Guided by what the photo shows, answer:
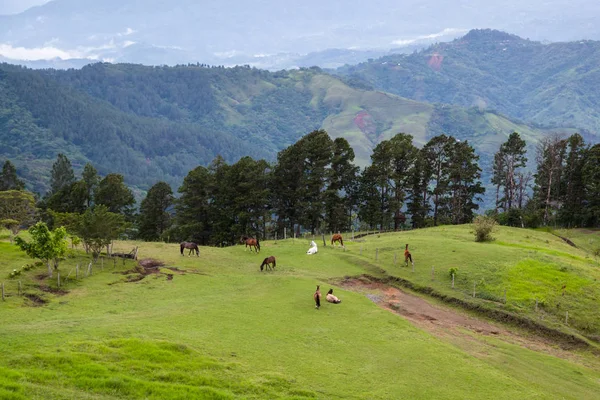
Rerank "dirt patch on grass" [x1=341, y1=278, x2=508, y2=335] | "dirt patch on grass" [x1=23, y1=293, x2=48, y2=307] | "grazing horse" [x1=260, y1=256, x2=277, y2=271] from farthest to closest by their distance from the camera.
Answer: "grazing horse" [x1=260, y1=256, x2=277, y2=271] → "dirt patch on grass" [x1=341, y1=278, x2=508, y2=335] → "dirt patch on grass" [x1=23, y1=293, x2=48, y2=307]

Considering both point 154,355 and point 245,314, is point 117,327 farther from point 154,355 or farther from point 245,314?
point 245,314

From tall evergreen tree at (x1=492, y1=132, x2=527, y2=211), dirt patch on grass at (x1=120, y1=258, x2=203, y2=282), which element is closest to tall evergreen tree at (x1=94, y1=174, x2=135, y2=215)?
dirt patch on grass at (x1=120, y1=258, x2=203, y2=282)

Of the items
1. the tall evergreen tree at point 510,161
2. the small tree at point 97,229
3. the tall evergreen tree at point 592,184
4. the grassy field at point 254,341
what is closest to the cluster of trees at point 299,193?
the tall evergreen tree at point 510,161

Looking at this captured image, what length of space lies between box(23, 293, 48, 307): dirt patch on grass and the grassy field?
0.20m

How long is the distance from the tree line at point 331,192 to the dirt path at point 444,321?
3210 centimetres

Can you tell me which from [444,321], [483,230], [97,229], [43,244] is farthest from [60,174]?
[444,321]

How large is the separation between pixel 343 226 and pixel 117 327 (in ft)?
181

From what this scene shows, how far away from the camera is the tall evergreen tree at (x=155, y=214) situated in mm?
74062

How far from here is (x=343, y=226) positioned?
7231 cm

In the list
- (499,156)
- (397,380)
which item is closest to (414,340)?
(397,380)

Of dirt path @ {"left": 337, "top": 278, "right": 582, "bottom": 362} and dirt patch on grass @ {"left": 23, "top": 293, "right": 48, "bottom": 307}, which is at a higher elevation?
dirt patch on grass @ {"left": 23, "top": 293, "right": 48, "bottom": 307}

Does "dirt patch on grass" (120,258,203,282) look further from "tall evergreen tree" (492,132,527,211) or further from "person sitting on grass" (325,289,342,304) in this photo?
"tall evergreen tree" (492,132,527,211)

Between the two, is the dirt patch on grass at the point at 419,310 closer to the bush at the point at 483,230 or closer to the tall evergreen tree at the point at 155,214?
the bush at the point at 483,230

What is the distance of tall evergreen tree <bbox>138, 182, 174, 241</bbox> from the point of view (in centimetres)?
7406
